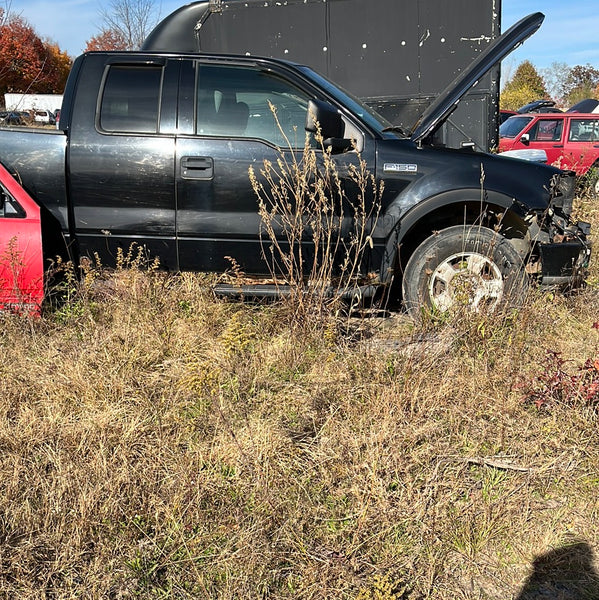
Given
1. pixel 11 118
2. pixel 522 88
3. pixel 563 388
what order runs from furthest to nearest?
pixel 522 88, pixel 11 118, pixel 563 388

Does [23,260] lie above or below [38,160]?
below

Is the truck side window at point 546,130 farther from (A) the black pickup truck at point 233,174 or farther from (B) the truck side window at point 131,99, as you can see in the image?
(B) the truck side window at point 131,99

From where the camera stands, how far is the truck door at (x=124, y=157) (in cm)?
435

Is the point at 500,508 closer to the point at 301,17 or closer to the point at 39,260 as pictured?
→ the point at 39,260

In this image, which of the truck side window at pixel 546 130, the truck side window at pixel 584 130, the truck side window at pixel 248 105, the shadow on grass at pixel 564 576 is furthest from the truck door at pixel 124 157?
the truck side window at pixel 584 130

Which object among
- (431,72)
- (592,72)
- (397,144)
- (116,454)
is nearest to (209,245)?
(397,144)

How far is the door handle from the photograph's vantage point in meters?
4.35

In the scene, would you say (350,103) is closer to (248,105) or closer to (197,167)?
(248,105)

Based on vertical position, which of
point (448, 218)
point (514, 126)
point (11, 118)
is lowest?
point (448, 218)

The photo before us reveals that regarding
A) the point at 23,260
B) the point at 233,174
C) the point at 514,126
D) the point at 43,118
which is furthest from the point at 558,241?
the point at 514,126

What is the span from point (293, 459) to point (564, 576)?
116 cm

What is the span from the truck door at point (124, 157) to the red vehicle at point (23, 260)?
0.40 meters

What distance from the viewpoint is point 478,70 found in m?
4.38

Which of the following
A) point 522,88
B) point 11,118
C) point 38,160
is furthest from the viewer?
point 522,88
